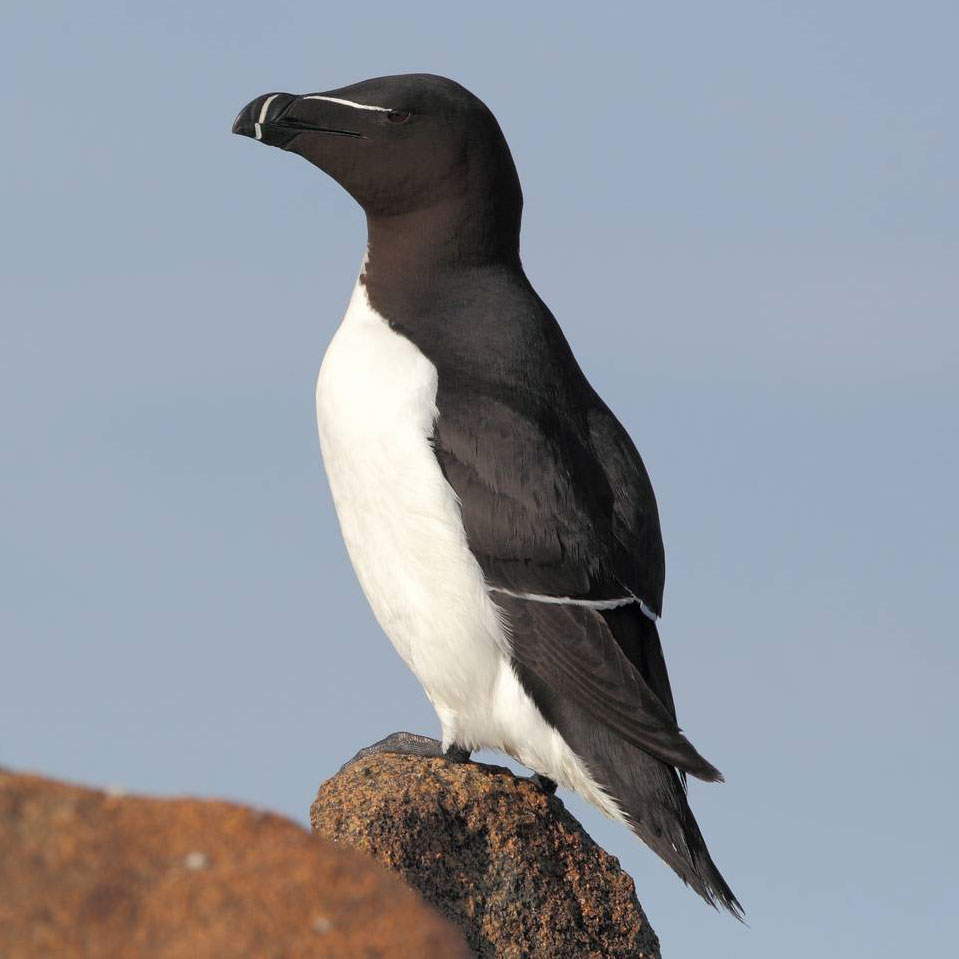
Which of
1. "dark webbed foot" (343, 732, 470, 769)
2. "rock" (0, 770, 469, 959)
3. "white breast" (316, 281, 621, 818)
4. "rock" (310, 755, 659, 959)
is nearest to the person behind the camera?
"rock" (0, 770, 469, 959)

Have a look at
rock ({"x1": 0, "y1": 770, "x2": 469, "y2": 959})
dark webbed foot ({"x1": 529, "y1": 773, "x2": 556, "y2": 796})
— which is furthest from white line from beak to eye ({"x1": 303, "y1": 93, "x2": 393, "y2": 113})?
rock ({"x1": 0, "y1": 770, "x2": 469, "y2": 959})

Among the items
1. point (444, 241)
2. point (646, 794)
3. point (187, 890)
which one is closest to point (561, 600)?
point (646, 794)

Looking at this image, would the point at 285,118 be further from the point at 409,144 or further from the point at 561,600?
the point at 561,600

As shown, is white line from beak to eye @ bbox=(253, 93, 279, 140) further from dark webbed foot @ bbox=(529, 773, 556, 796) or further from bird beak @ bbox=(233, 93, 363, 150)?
dark webbed foot @ bbox=(529, 773, 556, 796)

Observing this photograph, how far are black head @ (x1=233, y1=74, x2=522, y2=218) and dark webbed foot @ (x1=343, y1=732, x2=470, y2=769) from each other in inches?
89.1

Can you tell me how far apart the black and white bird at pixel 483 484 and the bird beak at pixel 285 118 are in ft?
0.03

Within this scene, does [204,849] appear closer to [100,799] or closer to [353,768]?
[100,799]

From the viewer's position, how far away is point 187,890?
12.2 ft

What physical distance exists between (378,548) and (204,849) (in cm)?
265

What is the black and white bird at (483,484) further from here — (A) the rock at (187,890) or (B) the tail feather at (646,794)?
(A) the rock at (187,890)

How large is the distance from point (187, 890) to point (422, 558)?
8.74 feet

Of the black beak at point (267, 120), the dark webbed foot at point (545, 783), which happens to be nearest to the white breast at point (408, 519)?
the dark webbed foot at point (545, 783)

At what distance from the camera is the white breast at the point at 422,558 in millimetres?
6195

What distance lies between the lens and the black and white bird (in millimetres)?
6121
